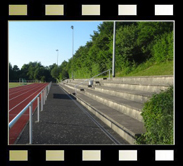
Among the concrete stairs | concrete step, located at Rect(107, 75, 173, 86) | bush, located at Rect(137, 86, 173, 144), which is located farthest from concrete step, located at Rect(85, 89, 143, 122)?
bush, located at Rect(137, 86, 173, 144)

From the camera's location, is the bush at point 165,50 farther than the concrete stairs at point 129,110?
Yes

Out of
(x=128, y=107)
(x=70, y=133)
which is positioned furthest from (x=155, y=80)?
(x=70, y=133)

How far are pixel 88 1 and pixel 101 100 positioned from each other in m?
8.68

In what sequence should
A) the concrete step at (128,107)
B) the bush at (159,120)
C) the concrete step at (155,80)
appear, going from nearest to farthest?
the bush at (159,120)
the concrete step at (128,107)
the concrete step at (155,80)

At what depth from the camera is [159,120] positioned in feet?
14.4

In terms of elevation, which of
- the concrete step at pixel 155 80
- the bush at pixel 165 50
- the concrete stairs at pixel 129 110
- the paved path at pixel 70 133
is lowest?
the paved path at pixel 70 133

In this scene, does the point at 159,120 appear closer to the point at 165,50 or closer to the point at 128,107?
the point at 128,107

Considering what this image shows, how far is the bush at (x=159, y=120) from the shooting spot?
4.17m

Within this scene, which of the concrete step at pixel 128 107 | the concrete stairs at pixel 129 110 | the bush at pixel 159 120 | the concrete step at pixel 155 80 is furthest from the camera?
the concrete step at pixel 155 80

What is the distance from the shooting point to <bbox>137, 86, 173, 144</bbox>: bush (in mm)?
4165

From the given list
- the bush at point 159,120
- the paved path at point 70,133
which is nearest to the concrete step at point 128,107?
the paved path at point 70,133

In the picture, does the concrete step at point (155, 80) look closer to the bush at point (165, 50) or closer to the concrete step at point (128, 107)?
the concrete step at point (128, 107)
